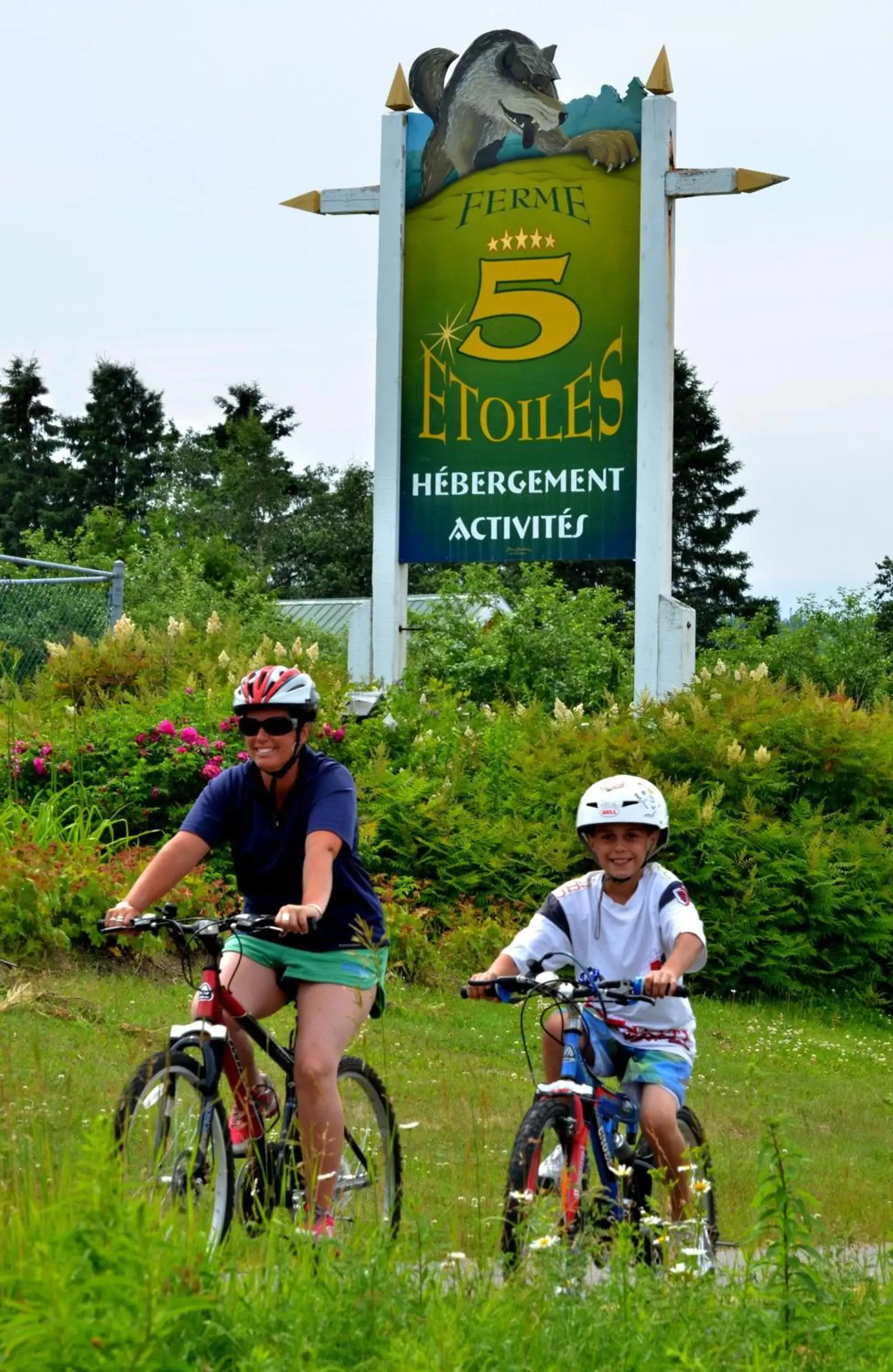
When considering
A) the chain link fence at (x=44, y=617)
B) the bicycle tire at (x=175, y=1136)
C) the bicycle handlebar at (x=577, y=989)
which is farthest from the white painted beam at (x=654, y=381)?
the bicycle tire at (x=175, y=1136)

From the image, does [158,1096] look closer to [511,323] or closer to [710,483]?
[511,323]

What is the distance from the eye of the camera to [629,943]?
5.89 metres

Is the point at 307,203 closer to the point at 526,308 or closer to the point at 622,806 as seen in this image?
the point at 526,308

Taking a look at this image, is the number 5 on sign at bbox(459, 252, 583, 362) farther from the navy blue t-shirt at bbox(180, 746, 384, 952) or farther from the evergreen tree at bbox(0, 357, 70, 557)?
the evergreen tree at bbox(0, 357, 70, 557)

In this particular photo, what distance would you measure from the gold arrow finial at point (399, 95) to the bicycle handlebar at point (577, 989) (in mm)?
13582

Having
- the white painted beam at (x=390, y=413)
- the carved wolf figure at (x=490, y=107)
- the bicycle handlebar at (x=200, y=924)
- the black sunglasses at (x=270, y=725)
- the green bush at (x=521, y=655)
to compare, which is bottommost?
the bicycle handlebar at (x=200, y=924)

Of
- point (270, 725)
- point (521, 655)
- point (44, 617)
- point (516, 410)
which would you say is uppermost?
point (516, 410)

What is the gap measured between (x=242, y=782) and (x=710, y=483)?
60981mm

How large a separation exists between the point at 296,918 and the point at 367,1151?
1081 millimetres

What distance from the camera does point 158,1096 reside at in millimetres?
5246

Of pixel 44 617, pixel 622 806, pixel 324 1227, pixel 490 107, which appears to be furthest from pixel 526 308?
pixel 324 1227

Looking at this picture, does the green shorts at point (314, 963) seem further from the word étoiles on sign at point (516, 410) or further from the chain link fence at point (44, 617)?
the chain link fence at point (44, 617)

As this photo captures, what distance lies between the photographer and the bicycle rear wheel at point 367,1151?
5789 millimetres

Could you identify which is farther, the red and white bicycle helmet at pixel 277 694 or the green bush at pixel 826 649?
the green bush at pixel 826 649
